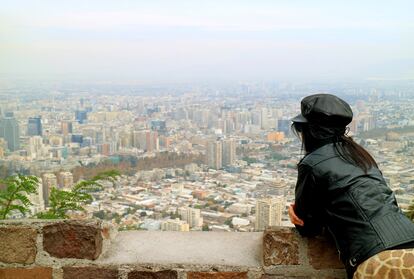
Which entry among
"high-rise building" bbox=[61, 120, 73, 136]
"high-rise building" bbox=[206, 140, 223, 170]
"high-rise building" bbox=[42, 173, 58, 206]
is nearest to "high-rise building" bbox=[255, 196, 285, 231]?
"high-rise building" bbox=[42, 173, 58, 206]

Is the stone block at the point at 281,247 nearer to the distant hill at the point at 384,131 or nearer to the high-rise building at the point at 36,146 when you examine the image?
the distant hill at the point at 384,131

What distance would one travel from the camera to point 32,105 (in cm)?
1088

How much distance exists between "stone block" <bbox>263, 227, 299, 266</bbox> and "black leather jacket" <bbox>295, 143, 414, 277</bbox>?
0.32 feet

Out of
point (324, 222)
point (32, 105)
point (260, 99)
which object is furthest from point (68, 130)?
point (324, 222)

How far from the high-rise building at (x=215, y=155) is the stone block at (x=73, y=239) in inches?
188

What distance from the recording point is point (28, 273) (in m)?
2.24

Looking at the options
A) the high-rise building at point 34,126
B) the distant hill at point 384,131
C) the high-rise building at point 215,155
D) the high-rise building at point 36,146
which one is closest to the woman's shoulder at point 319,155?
the distant hill at point 384,131

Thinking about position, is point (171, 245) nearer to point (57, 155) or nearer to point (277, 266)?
point (277, 266)

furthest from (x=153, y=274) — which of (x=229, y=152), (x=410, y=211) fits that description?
(x=229, y=152)

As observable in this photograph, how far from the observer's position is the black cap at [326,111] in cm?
200

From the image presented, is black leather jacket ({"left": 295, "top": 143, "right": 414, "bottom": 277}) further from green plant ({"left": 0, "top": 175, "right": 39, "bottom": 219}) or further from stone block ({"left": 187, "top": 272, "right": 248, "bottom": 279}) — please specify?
green plant ({"left": 0, "top": 175, "right": 39, "bottom": 219})

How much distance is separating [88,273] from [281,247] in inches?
34.3

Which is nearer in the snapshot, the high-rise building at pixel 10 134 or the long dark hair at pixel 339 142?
the long dark hair at pixel 339 142

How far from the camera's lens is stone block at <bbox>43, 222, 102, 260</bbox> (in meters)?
2.20
